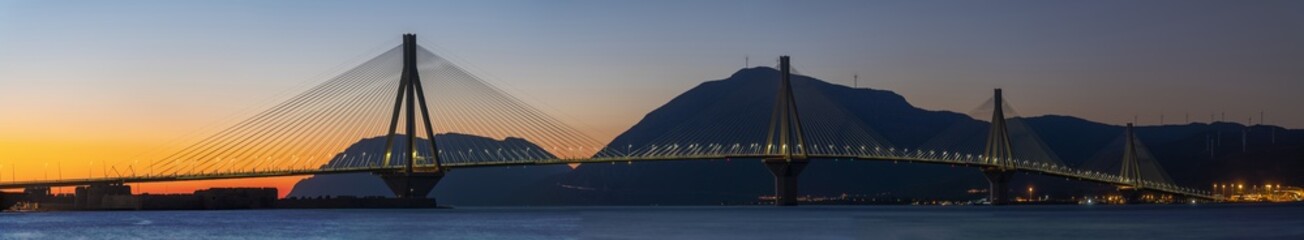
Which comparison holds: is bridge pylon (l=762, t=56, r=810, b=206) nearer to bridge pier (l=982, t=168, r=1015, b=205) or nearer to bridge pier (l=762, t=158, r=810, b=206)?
bridge pier (l=762, t=158, r=810, b=206)

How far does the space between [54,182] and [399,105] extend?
49.5 meters

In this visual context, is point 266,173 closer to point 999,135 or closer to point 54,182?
point 54,182

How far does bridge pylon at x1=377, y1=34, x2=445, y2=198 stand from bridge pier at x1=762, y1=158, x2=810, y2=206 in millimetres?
33111

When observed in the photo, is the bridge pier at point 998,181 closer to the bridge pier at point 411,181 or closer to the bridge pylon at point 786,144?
the bridge pylon at point 786,144

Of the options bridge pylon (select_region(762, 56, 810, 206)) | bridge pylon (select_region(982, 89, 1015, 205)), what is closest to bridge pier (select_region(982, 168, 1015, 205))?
bridge pylon (select_region(982, 89, 1015, 205))

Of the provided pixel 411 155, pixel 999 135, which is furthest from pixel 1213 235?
pixel 999 135

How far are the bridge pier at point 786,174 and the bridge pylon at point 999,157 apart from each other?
94.3ft

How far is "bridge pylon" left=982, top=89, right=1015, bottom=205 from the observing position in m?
175

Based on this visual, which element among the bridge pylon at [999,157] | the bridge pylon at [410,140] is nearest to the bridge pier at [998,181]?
the bridge pylon at [999,157]

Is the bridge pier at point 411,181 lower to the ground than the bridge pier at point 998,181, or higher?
higher

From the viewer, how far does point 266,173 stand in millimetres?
142625

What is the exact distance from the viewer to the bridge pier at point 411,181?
136 m

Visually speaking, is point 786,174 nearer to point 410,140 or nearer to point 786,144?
point 786,144

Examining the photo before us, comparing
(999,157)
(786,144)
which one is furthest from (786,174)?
(999,157)
